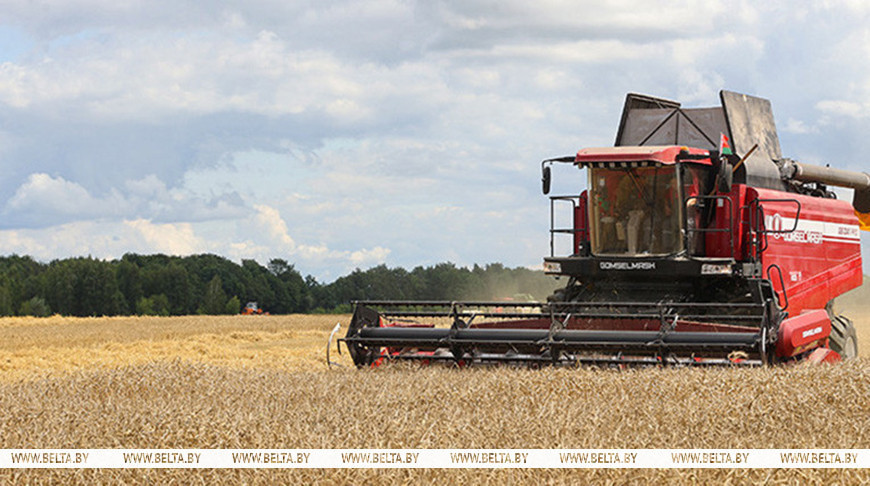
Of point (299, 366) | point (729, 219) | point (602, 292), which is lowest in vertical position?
point (299, 366)

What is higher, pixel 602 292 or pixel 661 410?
pixel 602 292

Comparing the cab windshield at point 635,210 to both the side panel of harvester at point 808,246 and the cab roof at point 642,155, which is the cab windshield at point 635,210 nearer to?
the cab roof at point 642,155

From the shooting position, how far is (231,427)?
Result: 14.3ft

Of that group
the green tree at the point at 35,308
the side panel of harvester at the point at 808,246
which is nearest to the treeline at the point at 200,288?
the green tree at the point at 35,308

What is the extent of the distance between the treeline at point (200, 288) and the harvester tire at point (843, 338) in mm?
21645

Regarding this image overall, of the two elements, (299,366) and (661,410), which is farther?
(299,366)

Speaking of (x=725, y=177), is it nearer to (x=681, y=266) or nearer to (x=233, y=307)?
(x=681, y=266)

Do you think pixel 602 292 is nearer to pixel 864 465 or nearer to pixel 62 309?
pixel 864 465

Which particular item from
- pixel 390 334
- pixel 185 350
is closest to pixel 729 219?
pixel 390 334

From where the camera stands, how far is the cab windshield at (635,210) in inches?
392

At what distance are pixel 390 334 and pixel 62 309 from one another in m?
31.4

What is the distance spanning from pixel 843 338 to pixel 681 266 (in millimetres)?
2446

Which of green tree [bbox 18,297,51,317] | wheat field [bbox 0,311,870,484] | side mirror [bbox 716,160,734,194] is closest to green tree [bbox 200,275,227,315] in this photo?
green tree [bbox 18,297,51,317]

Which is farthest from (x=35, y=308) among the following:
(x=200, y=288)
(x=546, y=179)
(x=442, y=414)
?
(x=442, y=414)
